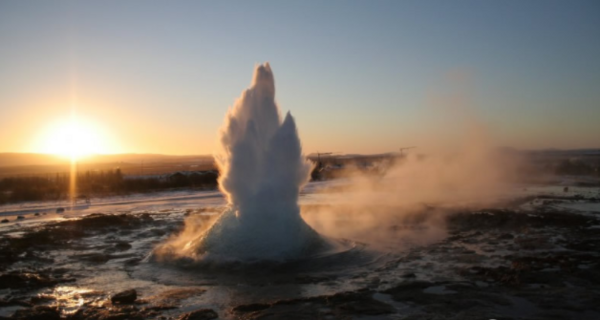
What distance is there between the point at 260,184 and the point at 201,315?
15.7 feet

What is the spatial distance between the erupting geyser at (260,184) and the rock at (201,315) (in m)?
3.36

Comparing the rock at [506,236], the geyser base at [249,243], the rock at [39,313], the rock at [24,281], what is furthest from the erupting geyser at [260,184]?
the rock at [506,236]

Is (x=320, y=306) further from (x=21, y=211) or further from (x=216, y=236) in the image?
(x=21, y=211)

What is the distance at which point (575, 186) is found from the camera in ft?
95.1

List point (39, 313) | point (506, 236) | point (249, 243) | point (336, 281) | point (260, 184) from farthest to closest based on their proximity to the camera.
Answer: point (506, 236) < point (260, 184) < point (249, 243) < point (336, 281) < point (39, 313)

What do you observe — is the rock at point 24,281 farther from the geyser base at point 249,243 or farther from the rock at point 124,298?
the geyser base at point 249,243

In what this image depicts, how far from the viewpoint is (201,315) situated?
720 centimetres

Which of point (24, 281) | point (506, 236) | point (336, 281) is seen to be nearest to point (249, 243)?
point (336, 281)

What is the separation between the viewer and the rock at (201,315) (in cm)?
710

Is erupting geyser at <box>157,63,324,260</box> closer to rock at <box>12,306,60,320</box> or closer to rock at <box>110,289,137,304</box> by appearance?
rock at <box>110,289,137,304</box>

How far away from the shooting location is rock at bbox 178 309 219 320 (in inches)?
280

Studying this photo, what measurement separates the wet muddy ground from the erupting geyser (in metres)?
A: 0.83

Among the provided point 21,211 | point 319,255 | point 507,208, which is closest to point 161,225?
point 319,255

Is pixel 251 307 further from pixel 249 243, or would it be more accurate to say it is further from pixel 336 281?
pixel 249 243
